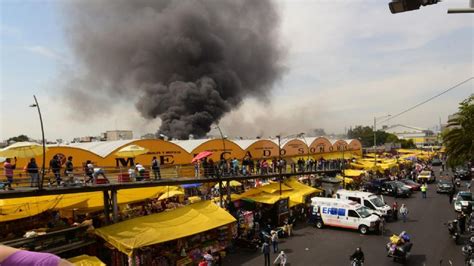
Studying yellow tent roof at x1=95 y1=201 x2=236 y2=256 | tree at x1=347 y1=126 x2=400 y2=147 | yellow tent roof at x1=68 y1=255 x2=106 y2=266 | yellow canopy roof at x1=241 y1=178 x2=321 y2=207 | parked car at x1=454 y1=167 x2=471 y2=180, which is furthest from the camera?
tree at x1=347 y1=126 x2=400 y2=147

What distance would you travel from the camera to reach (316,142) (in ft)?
177

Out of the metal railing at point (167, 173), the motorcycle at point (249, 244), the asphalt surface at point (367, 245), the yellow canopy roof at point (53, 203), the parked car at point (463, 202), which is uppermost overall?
the metal railing at point (167, 173)

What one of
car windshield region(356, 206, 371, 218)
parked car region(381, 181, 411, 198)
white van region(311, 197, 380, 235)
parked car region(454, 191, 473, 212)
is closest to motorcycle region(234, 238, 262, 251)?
white van region(311, 197, 380, 235)

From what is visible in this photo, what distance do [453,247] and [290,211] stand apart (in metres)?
10.3

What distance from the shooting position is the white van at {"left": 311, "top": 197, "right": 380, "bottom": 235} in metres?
22.2

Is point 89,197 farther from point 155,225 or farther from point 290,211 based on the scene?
point 290,211

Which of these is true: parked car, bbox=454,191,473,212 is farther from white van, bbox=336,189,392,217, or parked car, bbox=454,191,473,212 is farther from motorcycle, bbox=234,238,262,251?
A: motorcycle, bbox=234,238,262,251

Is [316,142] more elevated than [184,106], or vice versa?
[184,106]

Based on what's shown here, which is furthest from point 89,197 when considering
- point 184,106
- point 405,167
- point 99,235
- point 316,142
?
point 405,167

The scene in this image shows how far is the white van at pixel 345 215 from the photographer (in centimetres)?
2217

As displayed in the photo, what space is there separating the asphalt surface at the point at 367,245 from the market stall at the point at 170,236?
1.66 meters

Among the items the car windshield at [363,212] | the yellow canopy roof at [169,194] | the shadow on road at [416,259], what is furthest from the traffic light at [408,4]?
the yellow canopy roof at [169,194]

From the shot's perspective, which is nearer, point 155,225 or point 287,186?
point 155,225

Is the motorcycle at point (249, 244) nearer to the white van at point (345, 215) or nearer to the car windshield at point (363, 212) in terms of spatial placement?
the white van at point (345, 215)
